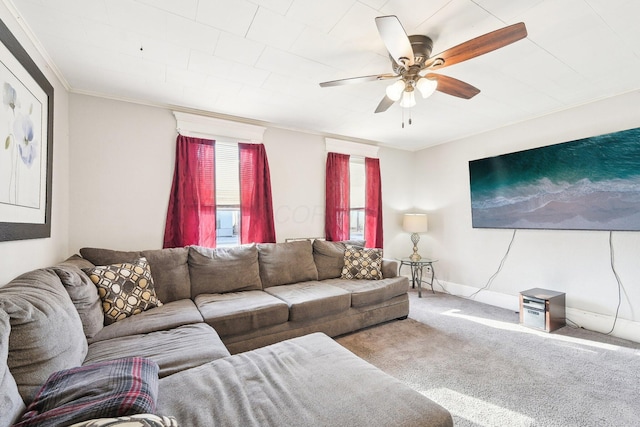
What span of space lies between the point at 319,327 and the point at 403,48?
239cm

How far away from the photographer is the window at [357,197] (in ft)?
14.5

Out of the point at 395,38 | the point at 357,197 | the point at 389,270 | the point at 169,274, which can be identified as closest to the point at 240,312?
the point at 169,274

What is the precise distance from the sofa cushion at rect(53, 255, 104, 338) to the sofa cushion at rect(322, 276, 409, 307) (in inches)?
83.0

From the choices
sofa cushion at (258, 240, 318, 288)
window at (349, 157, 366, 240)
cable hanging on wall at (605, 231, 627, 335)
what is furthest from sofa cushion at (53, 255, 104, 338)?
cable hanging on wall at (605, 231, 627, 335)

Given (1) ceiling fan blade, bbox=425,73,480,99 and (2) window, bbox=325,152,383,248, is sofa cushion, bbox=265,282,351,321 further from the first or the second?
(1) ceiling fan blade, bbox=425,73,480,99

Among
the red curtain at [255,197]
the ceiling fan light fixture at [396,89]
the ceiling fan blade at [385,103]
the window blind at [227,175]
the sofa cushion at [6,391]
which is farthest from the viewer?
the red curtain at [255,197]

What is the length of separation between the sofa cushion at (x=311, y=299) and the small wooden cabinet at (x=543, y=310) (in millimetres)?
2006

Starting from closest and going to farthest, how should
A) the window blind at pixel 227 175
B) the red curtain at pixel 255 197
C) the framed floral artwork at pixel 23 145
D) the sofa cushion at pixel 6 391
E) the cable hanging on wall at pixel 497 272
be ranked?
the sofa cushion at pixel 6 391
the framed floral artwork at pixel 23 145
the window blind at pixel 227 175
the red curtain at pixel 255 197
the cable hanging on wall at pixel 497 272

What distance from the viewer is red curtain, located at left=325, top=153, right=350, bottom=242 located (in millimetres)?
4027

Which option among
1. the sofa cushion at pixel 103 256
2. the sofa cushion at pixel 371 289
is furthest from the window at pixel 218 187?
the sofa cushion at pixel 371 289

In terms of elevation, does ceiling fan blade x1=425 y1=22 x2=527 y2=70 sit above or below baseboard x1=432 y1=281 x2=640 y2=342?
above

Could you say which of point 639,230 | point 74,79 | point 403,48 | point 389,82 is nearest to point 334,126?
point 389,82

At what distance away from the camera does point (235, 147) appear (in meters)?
3.44

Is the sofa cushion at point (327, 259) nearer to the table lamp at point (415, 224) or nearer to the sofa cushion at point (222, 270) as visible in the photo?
the sofa cushion at point (222, 270)
